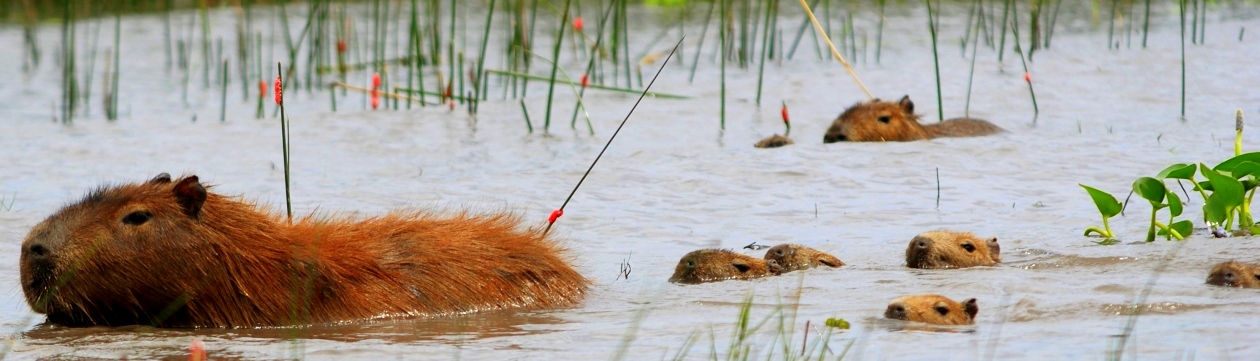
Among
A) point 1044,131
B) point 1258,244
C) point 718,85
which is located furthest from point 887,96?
point 1258,244

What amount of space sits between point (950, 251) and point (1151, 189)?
0.86m

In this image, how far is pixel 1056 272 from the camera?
225 inches

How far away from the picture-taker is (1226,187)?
235 inches

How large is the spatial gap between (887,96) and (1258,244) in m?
6.40

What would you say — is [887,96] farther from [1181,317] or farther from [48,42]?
[48,42]

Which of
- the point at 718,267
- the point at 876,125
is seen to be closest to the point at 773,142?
the point at 876,125

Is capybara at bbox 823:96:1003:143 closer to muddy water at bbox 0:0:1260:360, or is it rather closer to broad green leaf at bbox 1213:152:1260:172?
muddy water at bbox 0:0:1260:360

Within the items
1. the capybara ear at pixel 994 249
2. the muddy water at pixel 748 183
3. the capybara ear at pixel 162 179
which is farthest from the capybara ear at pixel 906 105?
the capybara ear at pixel 162 179

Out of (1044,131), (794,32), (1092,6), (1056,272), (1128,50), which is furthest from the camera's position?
(1092,6)

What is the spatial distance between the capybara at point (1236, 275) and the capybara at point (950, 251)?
98 centimetres

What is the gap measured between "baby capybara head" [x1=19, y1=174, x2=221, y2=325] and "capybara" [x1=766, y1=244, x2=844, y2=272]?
2.26m

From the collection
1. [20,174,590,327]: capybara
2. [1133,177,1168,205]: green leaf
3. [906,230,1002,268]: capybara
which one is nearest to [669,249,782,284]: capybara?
[906,230,1002,268]: capybara

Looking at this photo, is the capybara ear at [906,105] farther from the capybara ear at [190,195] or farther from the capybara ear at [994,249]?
the capybara ear at [190,195]

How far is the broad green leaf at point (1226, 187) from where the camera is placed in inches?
235
